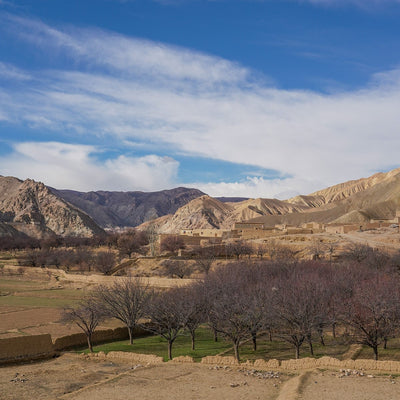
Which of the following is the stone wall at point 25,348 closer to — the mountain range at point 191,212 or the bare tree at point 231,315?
the bare tree at point 231,315

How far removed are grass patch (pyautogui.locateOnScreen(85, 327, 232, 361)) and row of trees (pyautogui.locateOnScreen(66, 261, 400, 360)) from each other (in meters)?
0.91

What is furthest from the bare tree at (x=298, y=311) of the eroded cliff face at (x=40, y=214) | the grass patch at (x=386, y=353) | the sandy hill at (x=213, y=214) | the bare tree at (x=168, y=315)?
the sandy hill at (x=213, y=214)

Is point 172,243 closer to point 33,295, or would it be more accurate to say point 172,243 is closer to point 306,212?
point 33,295

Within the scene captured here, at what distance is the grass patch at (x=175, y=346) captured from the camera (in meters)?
26.3

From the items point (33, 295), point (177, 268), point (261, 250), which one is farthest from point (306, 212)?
point (33, 295)

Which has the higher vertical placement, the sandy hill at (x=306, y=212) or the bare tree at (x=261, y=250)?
the sandy hill at (x=306, y=212)

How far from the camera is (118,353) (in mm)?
24172

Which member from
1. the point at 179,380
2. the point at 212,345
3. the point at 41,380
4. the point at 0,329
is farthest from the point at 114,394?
the point at 0,329

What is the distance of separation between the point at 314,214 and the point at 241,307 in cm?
12257

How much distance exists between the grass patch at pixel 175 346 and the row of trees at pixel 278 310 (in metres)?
0.91

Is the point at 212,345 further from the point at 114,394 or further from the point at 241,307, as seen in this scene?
the point at 114,394

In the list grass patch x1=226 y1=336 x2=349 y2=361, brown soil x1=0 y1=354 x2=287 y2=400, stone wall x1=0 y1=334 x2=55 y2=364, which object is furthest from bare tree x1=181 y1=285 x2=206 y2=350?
stone wall x1=0 y1=334 x2=55 y2=364

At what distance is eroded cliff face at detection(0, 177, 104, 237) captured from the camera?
15459 centimetres

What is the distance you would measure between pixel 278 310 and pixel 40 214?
15080 centimetres
